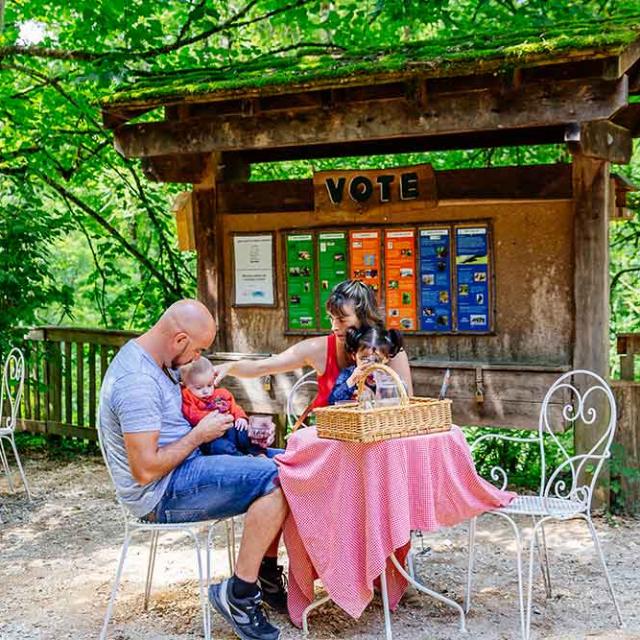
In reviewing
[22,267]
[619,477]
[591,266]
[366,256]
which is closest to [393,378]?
[591,266]

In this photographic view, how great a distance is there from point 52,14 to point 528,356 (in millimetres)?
6293

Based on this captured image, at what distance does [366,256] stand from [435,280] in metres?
0.58

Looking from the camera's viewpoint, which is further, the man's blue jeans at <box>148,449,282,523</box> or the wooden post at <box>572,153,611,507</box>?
the wooden post at <box>572,153,611,507</box>

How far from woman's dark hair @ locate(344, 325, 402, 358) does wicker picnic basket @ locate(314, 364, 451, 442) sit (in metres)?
0.41

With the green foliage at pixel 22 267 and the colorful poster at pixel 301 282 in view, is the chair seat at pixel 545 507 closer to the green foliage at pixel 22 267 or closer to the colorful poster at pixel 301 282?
the colorful poster at pixel 301 282

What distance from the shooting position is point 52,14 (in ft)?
31.0

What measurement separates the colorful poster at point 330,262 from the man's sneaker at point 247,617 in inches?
132

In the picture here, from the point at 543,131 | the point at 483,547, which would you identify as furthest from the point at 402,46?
the point at 483,547

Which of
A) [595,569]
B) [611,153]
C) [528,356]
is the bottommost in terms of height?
[595,569]

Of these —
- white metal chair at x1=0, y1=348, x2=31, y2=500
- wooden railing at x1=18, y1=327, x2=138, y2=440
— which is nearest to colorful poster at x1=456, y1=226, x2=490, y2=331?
white metal chair at x1=0, y1=348, x2=31, y2=500

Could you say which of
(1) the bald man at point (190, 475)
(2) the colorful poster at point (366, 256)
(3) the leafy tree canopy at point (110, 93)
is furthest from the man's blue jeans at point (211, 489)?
(3) the leafy tree canopy at point (110, 93)

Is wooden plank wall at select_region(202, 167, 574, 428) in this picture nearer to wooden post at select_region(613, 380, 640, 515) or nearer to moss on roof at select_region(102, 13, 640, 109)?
wooden post at select_region(613, 380, 640, 515)

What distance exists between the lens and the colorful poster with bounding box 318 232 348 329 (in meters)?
6.98

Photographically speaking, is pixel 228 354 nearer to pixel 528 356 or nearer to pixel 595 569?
pixel 528 356
